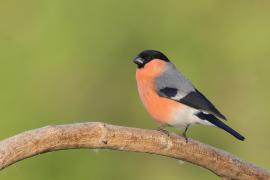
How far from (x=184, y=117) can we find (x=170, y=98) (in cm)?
7

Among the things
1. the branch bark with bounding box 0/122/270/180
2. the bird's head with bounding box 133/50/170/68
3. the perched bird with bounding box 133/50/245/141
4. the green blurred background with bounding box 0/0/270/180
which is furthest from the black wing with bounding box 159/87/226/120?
the green blurred background with bounding box 0/0/270/180

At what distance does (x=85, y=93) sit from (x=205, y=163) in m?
1.40

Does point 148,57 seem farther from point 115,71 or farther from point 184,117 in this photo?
point 115,71

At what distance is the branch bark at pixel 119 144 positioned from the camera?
5.51 feet

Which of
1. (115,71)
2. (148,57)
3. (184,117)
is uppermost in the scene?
(115,71)

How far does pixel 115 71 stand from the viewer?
3314mm

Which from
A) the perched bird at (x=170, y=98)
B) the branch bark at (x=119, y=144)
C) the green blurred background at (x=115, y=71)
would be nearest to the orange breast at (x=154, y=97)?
the perched bird at (x=170, y=98)

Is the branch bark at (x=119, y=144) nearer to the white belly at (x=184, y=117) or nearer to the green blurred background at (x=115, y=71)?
the white belly at (x=184, y=117)

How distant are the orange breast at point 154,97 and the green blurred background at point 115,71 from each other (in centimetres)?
80

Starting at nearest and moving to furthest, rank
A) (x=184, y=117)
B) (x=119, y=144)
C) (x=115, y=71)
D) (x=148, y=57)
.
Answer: (x=119, y=144)
(x=184, y=117)
(x=148, y=57)
(x=115, y=71)

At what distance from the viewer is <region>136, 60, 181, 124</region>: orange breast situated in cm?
226

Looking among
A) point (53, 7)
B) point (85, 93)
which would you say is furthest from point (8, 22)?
point (85, 93)

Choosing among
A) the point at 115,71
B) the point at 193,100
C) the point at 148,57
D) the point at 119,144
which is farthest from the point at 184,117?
the point at 115,71

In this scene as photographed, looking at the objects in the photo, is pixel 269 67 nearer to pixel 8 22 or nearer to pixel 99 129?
pixel 8 22
